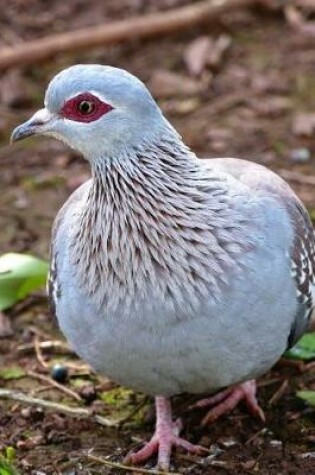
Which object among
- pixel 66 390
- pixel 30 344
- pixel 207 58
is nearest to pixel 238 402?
pixel 66 390

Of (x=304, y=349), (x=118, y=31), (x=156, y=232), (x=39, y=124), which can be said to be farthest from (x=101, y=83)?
(x=118, y=31)

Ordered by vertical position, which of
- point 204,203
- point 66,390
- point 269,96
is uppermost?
point 204,203

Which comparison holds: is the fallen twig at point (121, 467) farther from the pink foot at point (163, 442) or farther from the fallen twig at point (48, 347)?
the fallen twig at point (48, 347)

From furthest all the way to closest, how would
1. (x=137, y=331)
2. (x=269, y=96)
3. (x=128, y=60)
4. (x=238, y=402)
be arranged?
(x=128, y=60), (x=269, y=96), (x=238, y=402), (x=137, y=331)

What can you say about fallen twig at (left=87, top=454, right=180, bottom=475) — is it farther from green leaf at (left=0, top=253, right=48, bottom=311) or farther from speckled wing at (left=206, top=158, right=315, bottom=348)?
green leaf at (left=0, top=253, right=48, bottom=311)

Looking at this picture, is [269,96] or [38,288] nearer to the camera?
[38,288]

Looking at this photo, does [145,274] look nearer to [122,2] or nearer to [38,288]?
[38,288]

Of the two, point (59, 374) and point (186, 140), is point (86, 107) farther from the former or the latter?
point (186, 140)
